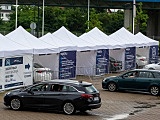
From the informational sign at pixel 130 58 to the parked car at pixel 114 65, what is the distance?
1420mm

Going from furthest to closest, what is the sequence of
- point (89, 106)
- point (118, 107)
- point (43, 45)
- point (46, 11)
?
point (46, 11) → point (43, 45) → point (118, 107) → point (89, 106)

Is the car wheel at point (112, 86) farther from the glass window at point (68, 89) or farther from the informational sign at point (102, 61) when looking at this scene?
the glass window at point (68, 89)

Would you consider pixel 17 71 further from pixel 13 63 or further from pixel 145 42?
pixel 145 42

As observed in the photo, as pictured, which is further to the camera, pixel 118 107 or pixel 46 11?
pixel 46 11

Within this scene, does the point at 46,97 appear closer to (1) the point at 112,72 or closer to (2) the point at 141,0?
(1) the point at 112,72

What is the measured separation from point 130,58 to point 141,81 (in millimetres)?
15294

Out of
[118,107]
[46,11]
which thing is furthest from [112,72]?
[46,11]

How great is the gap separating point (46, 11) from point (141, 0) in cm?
2436

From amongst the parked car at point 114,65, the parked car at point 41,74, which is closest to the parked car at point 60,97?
the parked car at point 41,74

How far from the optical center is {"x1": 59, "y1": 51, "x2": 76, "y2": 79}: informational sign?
30.7 m

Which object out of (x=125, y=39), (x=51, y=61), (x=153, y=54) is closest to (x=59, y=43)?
(x=51, y=61)

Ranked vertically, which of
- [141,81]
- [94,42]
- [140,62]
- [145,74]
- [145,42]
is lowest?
[141,81]

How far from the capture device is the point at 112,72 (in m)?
37.5

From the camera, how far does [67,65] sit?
103 feet
